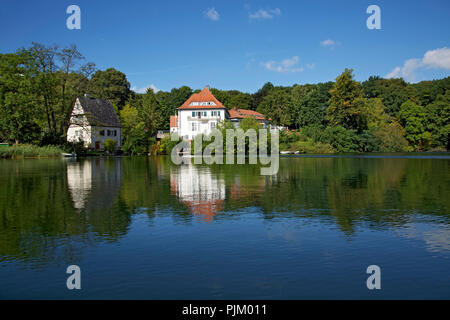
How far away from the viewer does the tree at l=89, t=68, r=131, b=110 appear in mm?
110075

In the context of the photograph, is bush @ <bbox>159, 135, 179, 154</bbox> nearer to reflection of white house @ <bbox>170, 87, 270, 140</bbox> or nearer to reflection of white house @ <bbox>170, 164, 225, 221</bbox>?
reflection of white house @ <bbox>170, 87, 270, 140</bbox>

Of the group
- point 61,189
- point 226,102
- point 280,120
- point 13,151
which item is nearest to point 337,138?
point 280,120

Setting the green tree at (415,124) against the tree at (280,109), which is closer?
the green tree at (415,124)

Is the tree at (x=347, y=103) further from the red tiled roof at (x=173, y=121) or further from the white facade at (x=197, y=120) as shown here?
the red tiled roof at (x=173, y=121)

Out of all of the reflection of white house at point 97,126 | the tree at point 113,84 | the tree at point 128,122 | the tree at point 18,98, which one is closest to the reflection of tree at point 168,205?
the tree at point 18,98

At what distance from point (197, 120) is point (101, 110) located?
2151 cm

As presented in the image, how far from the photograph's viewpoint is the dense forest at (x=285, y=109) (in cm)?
6059

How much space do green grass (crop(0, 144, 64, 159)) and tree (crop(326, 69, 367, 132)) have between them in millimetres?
60996

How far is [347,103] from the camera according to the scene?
9175cm

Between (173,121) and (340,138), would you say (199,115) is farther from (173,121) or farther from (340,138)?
(340,138)

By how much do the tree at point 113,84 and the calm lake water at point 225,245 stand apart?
96.9 m

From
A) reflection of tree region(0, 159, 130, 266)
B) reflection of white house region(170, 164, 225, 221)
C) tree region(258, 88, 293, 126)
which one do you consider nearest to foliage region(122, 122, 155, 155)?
tree region(258, 88, 293, 126)

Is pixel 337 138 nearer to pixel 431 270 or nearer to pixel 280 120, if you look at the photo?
pixel 280 120

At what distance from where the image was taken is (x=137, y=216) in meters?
13.3
